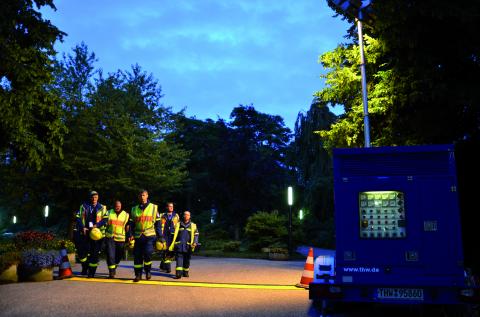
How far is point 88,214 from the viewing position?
466 inches

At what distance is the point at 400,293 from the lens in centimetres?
621

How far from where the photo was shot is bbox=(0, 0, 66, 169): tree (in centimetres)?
1356

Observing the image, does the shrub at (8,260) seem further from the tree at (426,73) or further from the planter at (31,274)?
the tree at (426,73)

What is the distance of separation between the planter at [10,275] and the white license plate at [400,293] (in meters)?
8.68

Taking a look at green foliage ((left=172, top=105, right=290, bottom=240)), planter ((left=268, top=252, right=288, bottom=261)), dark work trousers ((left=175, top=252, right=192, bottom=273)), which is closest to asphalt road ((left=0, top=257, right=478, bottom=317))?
dark work trousers ((left=175, top=252, right=192, bottom=273))

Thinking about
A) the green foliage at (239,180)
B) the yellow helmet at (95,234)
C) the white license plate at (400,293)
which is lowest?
the white license plate at (400,293)

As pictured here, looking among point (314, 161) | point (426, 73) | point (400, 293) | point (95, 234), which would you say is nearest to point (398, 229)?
point (400, 293)

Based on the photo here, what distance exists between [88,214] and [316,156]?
2188 centimetres

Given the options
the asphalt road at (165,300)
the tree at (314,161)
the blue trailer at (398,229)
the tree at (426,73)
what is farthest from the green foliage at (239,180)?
the blue trailer at (398,229)

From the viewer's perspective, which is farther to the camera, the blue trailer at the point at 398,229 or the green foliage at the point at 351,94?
the green foliage at the point at 351,94

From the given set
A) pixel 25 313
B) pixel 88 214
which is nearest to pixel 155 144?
pixel 88 214

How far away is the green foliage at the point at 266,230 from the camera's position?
24422mm

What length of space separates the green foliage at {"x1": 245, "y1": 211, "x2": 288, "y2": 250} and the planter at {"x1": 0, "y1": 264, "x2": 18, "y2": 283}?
48.5ft

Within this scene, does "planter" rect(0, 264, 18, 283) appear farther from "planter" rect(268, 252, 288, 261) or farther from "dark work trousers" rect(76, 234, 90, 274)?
"planter" rect(268, 252, 288, 261)
